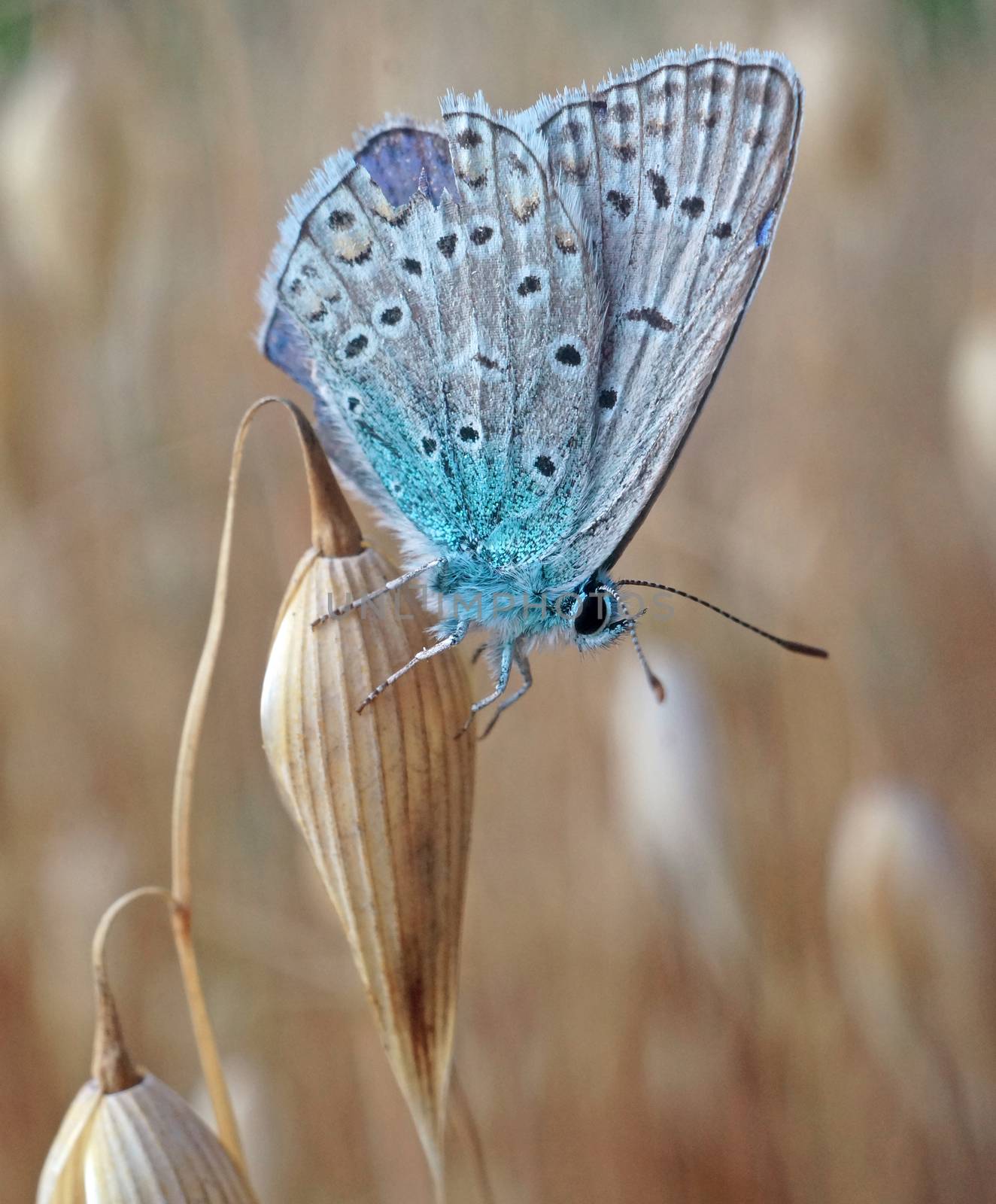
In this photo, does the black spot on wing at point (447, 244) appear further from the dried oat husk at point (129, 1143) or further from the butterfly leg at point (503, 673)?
the dried oat husk at point (129, 1143)

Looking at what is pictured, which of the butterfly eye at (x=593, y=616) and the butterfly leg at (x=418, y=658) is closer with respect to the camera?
the butterfly leg at (x=418, y=658)

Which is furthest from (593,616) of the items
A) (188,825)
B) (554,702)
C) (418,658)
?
(554,702)

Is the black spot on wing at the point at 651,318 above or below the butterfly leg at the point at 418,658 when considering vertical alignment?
above

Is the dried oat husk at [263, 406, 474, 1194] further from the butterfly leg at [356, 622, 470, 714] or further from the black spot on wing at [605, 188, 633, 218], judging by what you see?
the black spot on wing at [605, 188, 633, 218]

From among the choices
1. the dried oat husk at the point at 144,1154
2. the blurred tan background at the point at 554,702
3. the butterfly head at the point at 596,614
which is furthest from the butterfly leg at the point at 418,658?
the blurred tan background at the point at 554,702

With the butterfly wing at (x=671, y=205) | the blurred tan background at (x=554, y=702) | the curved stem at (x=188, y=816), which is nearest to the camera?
the curved stem at (x=188, y=816)

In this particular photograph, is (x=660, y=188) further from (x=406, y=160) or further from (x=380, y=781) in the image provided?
(x=380, y=781)

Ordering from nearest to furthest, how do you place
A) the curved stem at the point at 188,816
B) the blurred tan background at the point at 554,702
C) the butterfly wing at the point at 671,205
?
the curved stem at the point at 188,816, the butterfly wing at the point at 671,205, the blurred tan background at the point at 554,702
